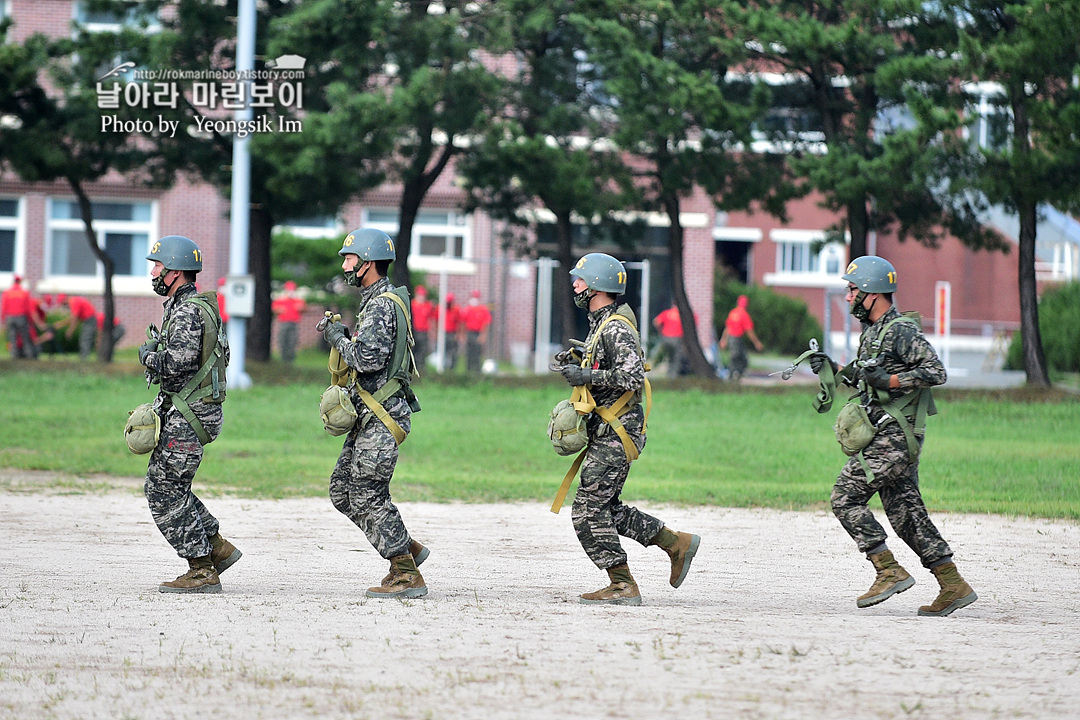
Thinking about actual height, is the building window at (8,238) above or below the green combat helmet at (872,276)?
above

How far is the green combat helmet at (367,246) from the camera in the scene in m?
7.83

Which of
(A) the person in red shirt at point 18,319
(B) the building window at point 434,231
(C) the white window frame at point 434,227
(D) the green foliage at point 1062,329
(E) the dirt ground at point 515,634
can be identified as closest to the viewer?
(E) the dirt ground at point 515,634

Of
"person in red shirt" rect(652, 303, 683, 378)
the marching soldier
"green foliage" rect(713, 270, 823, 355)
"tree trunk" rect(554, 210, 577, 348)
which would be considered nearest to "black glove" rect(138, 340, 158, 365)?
the marching soldier

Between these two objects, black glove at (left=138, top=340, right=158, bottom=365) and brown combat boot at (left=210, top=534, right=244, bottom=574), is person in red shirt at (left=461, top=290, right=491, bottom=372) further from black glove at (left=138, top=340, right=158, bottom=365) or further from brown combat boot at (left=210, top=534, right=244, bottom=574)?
black glove at (left=138, top=340, right=158, bottom=365)

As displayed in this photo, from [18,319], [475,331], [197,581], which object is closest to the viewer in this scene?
[197,581]

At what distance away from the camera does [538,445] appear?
17.5 metres

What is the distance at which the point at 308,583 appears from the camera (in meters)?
8.33

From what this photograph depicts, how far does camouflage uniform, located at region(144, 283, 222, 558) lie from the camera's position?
7750 millimetres

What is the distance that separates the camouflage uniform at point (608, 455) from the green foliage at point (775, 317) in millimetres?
34688

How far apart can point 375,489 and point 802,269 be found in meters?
40.3

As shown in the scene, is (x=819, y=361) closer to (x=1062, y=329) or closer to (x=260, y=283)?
(x=260, y=283)

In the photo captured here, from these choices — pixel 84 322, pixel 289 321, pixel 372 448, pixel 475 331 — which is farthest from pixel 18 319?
pixel 372 448

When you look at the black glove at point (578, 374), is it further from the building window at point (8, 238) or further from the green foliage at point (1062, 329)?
the building window at point (8, 238)

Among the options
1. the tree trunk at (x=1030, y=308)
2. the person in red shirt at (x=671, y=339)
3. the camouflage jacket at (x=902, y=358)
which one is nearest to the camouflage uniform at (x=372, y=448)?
the camouflage jacket at (x=902, y=358)
